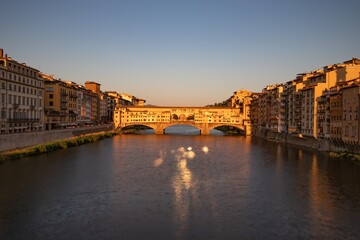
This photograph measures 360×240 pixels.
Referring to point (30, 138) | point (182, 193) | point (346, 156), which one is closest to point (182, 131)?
point (30, 138)

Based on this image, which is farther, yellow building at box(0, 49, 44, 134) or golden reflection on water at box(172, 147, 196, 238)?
yellow building at box(0, 49, 44, 134)

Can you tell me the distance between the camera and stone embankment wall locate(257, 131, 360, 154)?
135ft

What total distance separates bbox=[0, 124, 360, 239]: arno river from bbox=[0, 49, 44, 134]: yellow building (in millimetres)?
8477

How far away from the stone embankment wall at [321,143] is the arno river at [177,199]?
4180mm

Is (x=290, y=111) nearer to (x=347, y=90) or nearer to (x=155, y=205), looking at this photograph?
(x=347, y=90)

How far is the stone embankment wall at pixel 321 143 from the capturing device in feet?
135

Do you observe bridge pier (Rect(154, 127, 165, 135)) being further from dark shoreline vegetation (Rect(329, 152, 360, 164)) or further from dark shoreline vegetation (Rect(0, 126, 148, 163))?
dark shoreline vegetation (Rect(329, 152, 360, 164))

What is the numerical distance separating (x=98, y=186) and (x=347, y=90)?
30697 mm

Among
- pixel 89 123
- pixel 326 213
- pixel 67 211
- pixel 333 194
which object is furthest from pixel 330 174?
pixel 89 123

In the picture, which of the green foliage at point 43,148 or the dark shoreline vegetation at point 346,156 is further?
the dark shoreline vegetation at point 346,156

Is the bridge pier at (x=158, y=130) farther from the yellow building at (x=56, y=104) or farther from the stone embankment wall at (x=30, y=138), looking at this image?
the stone embankment wall at (x=30, y=138)

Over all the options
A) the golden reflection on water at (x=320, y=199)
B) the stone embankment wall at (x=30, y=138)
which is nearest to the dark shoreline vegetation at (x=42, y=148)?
the stone embankment wall at (x=30, y=138)

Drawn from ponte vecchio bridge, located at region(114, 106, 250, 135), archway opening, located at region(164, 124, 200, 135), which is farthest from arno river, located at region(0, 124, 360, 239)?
archway opening, located at region(164, 124, 200, 135)

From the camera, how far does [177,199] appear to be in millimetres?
23719
